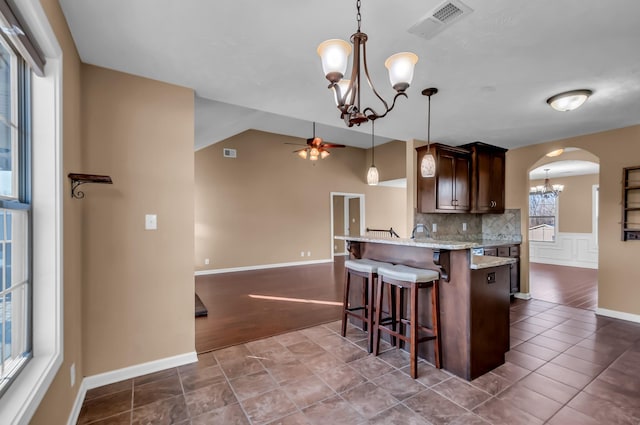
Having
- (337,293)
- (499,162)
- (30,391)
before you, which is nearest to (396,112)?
(499,162)

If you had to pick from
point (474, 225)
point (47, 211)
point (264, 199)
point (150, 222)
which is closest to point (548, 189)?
point (474, 225)

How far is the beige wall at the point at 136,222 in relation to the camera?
230 cm

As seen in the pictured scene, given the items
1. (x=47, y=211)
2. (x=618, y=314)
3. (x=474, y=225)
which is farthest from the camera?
(x=474, y=225)

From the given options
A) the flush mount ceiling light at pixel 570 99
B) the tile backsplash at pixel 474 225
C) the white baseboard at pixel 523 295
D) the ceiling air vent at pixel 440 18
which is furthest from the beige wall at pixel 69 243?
the white baseboard at pixel 523 295

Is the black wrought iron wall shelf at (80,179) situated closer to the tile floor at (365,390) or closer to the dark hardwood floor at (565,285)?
the tile floor at (365,390)

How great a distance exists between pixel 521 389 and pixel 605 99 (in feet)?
9.71

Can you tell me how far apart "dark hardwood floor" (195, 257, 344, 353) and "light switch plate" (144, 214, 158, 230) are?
4.23ft

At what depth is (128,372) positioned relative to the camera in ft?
7.87

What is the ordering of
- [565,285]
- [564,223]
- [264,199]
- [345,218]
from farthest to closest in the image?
[345,218] < [564,223] < [264,199] < [565,285]

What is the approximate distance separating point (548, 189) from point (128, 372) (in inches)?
381

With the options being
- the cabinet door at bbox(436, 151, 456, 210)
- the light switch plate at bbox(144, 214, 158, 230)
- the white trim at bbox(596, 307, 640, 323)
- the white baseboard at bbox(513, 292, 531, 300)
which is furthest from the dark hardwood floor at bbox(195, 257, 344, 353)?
the white trim at bbox(596, 307, 640, 323)

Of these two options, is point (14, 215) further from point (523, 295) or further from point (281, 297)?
point (523, 295)

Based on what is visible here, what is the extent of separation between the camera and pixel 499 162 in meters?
5.02

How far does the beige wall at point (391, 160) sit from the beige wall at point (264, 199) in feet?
2.28
